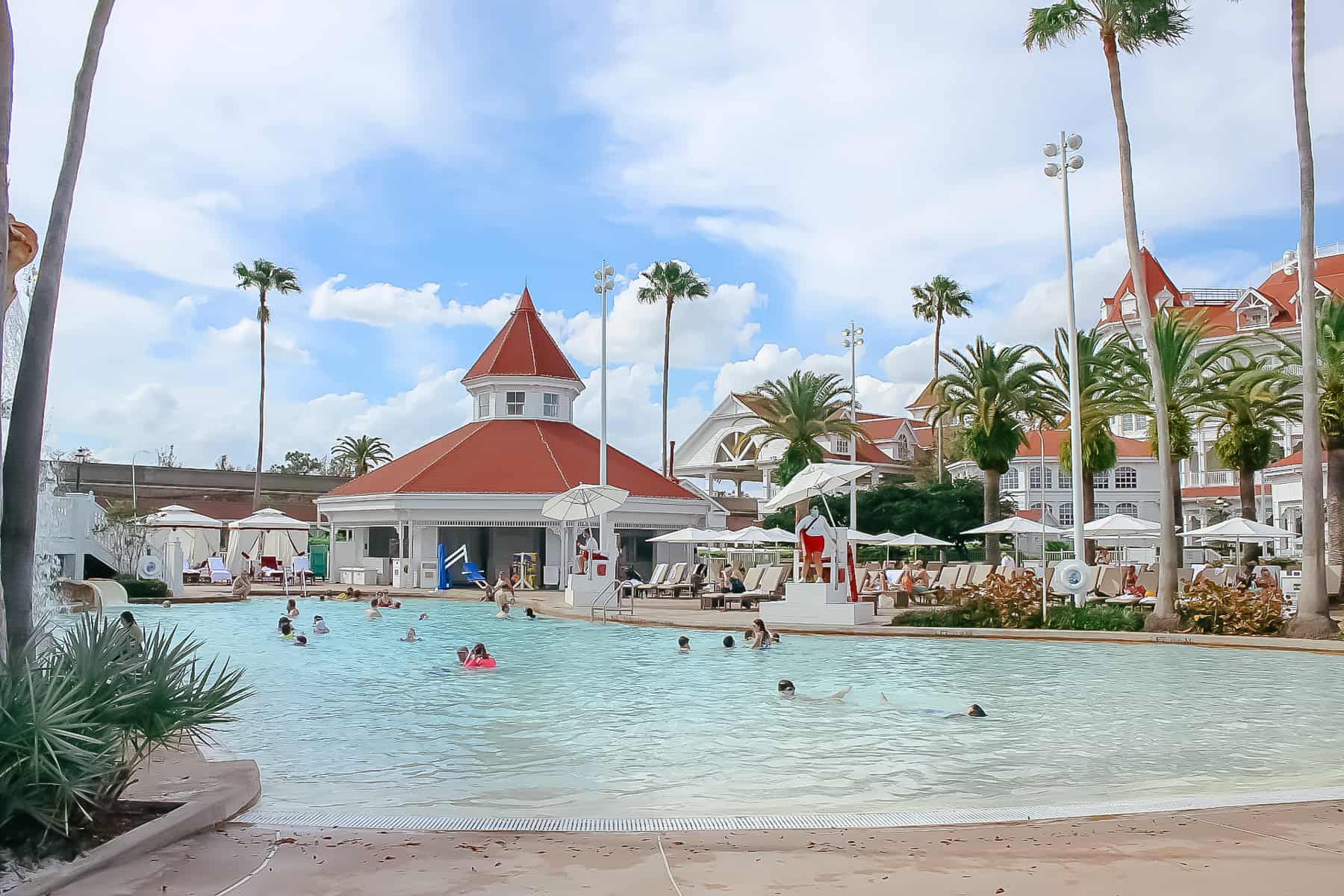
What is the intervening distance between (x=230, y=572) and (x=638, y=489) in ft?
54.9

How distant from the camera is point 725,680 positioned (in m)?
16.8

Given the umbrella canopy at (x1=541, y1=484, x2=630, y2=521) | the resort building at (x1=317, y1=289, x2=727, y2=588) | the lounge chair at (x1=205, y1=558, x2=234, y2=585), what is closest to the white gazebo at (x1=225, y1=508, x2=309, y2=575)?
the lounge chair at (x1=205, y1=558, x2=234, y2=585)

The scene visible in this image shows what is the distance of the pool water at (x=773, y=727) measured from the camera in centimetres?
925

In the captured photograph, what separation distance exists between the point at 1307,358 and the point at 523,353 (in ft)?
111

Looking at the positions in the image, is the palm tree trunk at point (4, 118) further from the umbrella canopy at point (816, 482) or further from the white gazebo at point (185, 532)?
the white gazebo at point (185, 532)

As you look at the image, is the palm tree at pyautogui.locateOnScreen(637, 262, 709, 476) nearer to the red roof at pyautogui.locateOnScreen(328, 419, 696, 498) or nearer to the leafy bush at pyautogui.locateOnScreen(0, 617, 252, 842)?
the red roof at pyautogui.locateOnScreen(328, 419, 696, 498)

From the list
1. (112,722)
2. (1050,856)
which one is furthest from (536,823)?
(1050,856)

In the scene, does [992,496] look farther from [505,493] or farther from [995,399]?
[505,493]

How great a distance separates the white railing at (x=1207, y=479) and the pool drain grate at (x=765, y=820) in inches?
2378

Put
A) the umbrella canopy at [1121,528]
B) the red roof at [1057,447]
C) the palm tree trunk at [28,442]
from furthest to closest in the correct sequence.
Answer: the red roof at [1057,447] < the umbrella canopy at [1121,528] < the palm tree trunk at [28,442]

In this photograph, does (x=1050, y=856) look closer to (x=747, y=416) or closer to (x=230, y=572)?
(x=230, y=572)

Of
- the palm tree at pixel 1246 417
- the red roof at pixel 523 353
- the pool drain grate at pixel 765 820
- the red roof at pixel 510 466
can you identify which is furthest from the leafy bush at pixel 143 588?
the palm tree at pixel 1246 417

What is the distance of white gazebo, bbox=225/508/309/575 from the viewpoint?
1639 inches

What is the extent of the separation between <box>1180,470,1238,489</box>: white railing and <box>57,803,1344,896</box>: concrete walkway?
202 feet
